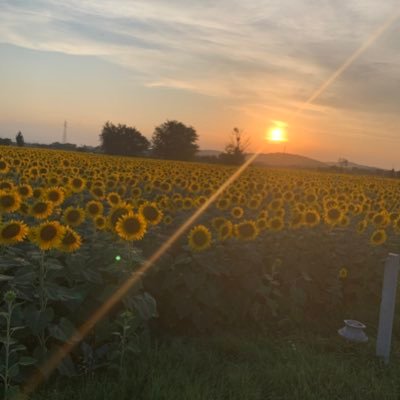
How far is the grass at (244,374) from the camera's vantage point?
13.6ft

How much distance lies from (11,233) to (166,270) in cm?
180

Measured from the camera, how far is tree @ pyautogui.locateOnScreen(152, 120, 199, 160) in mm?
68625

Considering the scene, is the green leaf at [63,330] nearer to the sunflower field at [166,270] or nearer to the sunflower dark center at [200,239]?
the sunflower field at [166,270]

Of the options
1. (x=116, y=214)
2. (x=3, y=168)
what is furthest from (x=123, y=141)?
(x=116, y=214)

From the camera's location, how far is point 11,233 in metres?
4.50

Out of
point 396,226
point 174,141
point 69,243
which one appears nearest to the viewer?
point 69,243

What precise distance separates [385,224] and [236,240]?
11.6ft

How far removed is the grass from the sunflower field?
0.24 metres

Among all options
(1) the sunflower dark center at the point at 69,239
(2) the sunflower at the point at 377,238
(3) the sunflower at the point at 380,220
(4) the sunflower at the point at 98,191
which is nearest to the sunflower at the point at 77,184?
(4) the sunflower at the point at 98,191

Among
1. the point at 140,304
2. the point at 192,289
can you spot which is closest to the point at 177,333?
the point at 192,289

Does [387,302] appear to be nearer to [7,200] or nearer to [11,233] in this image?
[11,233]

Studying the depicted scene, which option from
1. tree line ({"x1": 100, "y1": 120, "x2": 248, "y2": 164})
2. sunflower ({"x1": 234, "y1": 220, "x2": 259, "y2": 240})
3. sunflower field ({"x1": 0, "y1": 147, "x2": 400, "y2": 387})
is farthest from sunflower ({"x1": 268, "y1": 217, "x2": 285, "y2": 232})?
tree line ({"x1": 100, "y1": 120, "x2": 248, "y2": 164})

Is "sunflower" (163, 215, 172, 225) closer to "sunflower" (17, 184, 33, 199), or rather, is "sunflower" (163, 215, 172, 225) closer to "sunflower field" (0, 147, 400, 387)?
"sunflower field" (0, 147, 400, 387)

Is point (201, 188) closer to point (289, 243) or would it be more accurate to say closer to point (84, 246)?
point (289, 243)
